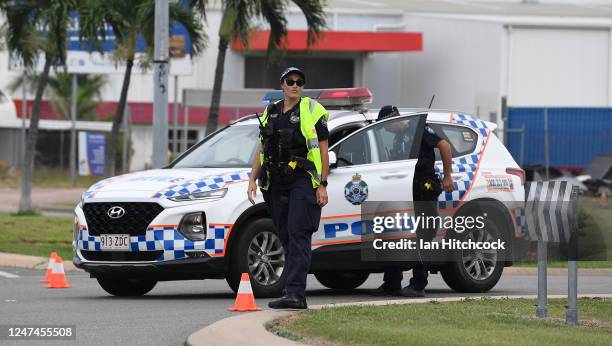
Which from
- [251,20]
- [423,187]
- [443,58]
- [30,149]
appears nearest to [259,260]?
[423,187]

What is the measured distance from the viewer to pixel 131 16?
82.9 feet

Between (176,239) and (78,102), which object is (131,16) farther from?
(78,102)

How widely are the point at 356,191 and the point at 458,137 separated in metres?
1.69

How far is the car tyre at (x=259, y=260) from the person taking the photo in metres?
12.2

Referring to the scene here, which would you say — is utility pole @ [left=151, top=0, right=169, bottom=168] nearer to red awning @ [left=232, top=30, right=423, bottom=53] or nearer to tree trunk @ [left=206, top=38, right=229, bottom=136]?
tree trunk @ [left=206, top=38, right=229, bottom=136]

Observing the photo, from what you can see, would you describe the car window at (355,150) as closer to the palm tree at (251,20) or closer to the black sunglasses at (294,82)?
the black sunglasses at (294,82)

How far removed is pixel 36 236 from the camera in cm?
2214

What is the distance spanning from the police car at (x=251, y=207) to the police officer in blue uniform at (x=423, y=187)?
12cm

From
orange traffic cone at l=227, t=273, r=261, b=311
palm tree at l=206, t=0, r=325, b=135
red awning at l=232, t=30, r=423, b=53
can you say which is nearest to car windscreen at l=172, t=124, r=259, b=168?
orange traffic cone at l=227, t=273, r=261, b=311

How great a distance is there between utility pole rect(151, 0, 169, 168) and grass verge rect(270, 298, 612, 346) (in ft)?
32.3

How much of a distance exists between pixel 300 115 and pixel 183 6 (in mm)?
15580

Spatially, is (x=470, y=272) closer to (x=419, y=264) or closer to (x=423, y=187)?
(x=419, y=264)

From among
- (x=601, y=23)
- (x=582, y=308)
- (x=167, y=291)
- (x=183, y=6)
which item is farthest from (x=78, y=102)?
(x=582, y=308)

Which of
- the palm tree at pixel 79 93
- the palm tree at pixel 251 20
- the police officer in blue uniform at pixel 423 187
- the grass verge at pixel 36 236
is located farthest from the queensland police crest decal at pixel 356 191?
the palm tree at pixel 79 93
